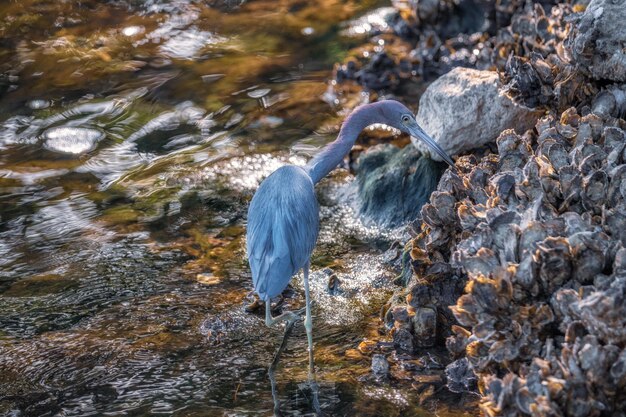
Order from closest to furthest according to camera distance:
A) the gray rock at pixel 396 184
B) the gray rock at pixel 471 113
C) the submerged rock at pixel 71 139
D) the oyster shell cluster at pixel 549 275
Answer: the oyster shell cluster at pixel 549 275 < the gray rock at pixel 471 113 < the gray rock at pixel 396 184 < the submerged rock at pixel 71 139

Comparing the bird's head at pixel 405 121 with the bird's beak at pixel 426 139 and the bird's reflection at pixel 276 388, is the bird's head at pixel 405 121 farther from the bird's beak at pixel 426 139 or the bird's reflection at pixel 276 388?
the bird's reflection at pixel 276 388

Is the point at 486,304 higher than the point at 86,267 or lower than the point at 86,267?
higher

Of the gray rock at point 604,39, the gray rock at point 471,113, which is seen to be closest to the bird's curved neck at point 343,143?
the gray rock at point 471,113

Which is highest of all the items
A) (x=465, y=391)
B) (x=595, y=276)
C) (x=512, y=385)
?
(x=595, y=276)

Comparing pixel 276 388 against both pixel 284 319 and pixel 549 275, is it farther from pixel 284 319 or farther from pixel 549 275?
pixel 549 275

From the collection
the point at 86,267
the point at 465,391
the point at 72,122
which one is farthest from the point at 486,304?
the point at 72,122

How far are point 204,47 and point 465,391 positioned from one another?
6.03 metres

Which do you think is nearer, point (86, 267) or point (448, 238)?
point (448, 238)

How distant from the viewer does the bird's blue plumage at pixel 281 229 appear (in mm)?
5254

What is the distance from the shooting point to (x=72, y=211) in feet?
22.8

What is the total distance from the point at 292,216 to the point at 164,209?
1.71 meters

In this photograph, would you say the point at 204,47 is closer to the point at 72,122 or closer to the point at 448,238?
the point at 72,122

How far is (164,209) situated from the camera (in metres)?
6.98

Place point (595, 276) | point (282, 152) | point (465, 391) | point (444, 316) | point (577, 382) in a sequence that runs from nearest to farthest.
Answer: point (577, 382) → point (595, 276) → point (465, 391) → point (444, 316) → point (282, 152)
